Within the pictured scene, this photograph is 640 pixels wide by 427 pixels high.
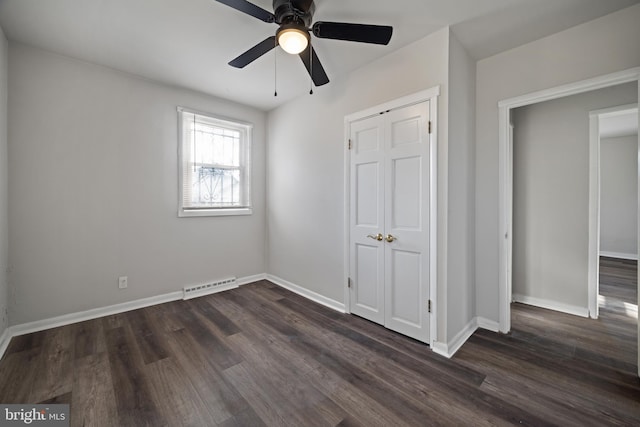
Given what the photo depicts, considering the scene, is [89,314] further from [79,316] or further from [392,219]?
[392,219]

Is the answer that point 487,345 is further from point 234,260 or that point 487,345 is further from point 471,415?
point 234,260

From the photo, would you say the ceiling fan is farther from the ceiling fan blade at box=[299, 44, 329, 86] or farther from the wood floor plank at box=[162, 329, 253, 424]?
the wood floor plank at box=[162, 329, 253, 424]

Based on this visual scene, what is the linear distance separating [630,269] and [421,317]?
17.5ft

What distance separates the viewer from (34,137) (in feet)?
8.21

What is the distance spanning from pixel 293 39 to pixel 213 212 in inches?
103

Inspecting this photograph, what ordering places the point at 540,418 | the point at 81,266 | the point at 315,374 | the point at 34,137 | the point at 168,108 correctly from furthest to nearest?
the point at 168,108, the point at 81,266, the point at 34,137, the point at 315,374, the point at 540,418

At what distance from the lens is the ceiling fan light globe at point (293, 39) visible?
5.55 ft

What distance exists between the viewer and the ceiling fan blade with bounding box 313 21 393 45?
5.61 ft

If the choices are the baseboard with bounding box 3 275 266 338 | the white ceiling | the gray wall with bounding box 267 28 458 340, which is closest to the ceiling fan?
the white ceiling

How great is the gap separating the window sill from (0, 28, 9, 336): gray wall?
1461 mm

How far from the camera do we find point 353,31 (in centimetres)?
176

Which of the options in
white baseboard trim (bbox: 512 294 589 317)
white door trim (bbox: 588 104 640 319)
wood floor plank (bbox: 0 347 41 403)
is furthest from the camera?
white baseboard trim (bbox: 512 294 589 317)

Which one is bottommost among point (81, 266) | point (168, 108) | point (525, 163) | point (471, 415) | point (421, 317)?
point (471, 415)

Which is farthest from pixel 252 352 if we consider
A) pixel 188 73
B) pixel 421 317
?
pixel 188 73
